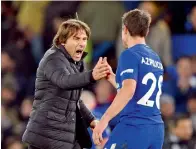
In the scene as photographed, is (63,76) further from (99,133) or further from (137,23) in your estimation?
(137,23)

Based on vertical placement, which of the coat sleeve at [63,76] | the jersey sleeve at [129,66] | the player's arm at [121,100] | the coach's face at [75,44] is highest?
the coach's face at [75,44]

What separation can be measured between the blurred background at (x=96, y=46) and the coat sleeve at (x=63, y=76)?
415cm

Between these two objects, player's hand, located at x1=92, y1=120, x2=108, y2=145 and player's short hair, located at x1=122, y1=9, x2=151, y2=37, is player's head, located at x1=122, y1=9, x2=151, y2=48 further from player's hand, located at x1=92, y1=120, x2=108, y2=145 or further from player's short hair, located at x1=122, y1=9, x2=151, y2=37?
player's hand, located at x1=92, y1=120, x2=108, y2=145

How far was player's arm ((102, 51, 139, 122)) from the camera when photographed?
279 inches

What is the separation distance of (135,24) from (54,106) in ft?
3.25

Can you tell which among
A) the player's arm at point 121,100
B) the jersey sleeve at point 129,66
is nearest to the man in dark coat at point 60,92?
the jersey sleeve at point 129,66

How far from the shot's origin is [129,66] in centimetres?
721

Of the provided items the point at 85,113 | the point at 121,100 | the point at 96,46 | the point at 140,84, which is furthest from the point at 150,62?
the point at 96,46

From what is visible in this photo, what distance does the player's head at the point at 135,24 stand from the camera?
7.38 m

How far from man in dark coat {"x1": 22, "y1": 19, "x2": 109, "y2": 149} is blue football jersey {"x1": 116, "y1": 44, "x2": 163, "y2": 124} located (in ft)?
0.63

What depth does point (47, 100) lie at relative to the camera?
7.48 metres

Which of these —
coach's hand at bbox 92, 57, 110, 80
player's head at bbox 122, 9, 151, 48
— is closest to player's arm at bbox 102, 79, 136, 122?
coach's hand at bbox 92, 57, 110, 80

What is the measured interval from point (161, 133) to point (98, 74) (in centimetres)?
75

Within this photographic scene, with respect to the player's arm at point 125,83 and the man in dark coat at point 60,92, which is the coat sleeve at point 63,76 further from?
the player's arm at point 125,83
